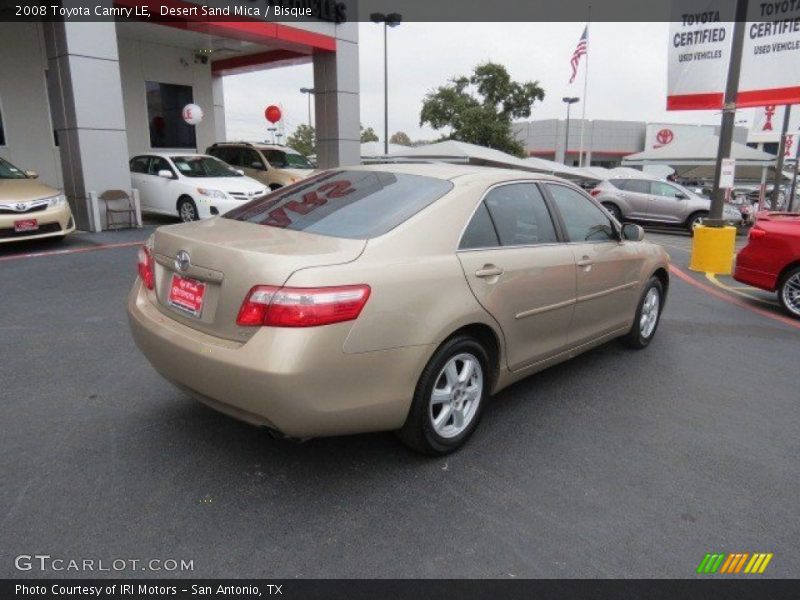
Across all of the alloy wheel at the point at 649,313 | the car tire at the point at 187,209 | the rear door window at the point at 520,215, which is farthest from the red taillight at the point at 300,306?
the car tire at the point at 187,209

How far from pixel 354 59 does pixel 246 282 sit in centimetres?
1439

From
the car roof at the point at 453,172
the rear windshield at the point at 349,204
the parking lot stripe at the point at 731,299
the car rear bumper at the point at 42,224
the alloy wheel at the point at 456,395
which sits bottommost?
the parking lot stripe at the point at 731,299

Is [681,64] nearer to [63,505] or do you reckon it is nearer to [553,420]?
[553,420]

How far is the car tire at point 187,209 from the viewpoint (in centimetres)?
1139

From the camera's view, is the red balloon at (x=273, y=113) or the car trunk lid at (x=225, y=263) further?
the red balloon at (x=273, y=113)

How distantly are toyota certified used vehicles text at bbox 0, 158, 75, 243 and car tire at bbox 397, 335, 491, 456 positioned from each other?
7646 millimetres

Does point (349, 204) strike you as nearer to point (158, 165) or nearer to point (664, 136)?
point (158, 165)

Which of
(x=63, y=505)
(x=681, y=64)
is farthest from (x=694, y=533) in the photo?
(x=681, y=64)

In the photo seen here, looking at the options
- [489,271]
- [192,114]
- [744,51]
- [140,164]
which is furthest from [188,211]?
[744,51]

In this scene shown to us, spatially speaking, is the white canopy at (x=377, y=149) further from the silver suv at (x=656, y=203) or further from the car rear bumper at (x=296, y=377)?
the car rear bumper at (x=296, y=377)

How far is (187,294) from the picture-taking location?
2926 millimetres

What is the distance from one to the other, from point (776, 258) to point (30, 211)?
987cm

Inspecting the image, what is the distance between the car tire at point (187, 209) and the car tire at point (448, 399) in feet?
30.6

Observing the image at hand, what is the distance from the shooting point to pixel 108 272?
7.57m
